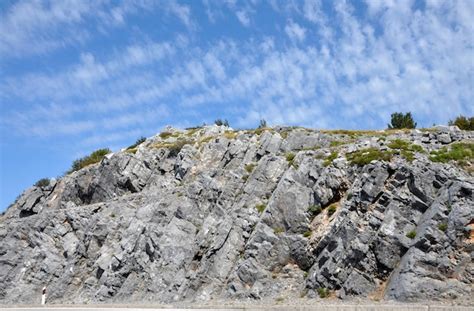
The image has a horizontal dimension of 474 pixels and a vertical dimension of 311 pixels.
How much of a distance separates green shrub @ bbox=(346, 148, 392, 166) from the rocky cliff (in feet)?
0.31

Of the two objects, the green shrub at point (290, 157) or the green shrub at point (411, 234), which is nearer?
the green shrub at point (411, 234)

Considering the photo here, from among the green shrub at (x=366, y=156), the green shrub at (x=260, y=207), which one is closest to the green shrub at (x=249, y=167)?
the green shrub at (x=260, y=207)

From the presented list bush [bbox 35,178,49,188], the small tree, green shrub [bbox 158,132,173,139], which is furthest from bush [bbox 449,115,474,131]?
bush [bbox 35,178,49,188]

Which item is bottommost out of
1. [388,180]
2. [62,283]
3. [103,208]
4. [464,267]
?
[62,283]

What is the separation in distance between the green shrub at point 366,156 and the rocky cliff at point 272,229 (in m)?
0.10

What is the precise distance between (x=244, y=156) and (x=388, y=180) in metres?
19.8

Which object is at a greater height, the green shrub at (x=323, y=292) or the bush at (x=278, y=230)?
the bush at (x=278, y=230)

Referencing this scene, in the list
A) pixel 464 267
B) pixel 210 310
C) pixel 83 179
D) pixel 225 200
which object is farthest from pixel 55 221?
pixel 464 267

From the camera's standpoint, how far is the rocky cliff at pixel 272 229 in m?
24.2

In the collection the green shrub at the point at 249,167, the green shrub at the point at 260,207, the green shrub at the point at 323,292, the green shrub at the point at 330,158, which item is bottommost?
the green shrub at the point at 323,292

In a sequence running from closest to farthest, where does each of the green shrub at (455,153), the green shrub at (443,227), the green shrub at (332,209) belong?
the green shrub at (443,227) < the green shrub at (455,153) < the green shrub at (332,209)

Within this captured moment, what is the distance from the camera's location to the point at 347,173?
106 feet

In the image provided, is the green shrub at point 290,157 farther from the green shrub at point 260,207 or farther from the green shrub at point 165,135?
the green shrub at point 165,135

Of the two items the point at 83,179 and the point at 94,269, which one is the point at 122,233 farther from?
the point at 83,179
